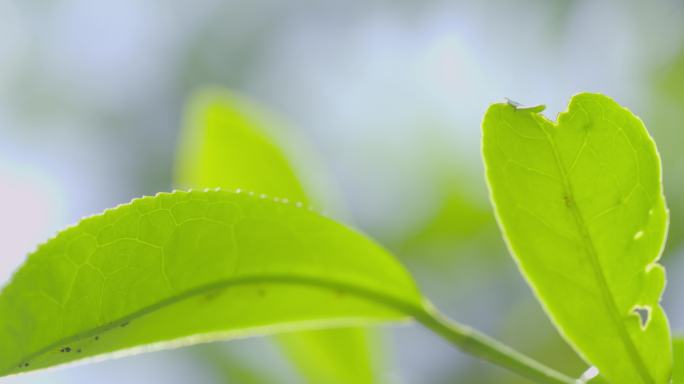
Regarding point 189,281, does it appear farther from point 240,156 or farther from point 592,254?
point 240,156

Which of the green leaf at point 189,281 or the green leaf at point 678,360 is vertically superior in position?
the green leaf at point 189,281

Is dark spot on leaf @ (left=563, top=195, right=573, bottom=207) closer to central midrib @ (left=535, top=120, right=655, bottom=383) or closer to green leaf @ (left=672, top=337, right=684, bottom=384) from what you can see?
central midrib @ (left=535, top=120, right=655, bottom=383)

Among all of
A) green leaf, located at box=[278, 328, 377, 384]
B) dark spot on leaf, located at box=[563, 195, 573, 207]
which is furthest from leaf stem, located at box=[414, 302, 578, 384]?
green leaf, located at box=[278, 328, 377, 384]

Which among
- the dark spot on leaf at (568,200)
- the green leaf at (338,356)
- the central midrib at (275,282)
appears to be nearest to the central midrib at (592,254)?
the dark spot on leaf at (568,200)

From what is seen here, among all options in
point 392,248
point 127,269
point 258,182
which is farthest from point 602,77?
point 127,269

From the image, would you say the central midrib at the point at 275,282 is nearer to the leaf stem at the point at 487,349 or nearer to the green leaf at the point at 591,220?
the leaf stem at the point at 487,349

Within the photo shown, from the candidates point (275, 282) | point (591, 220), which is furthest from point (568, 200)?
point (275, 282)
